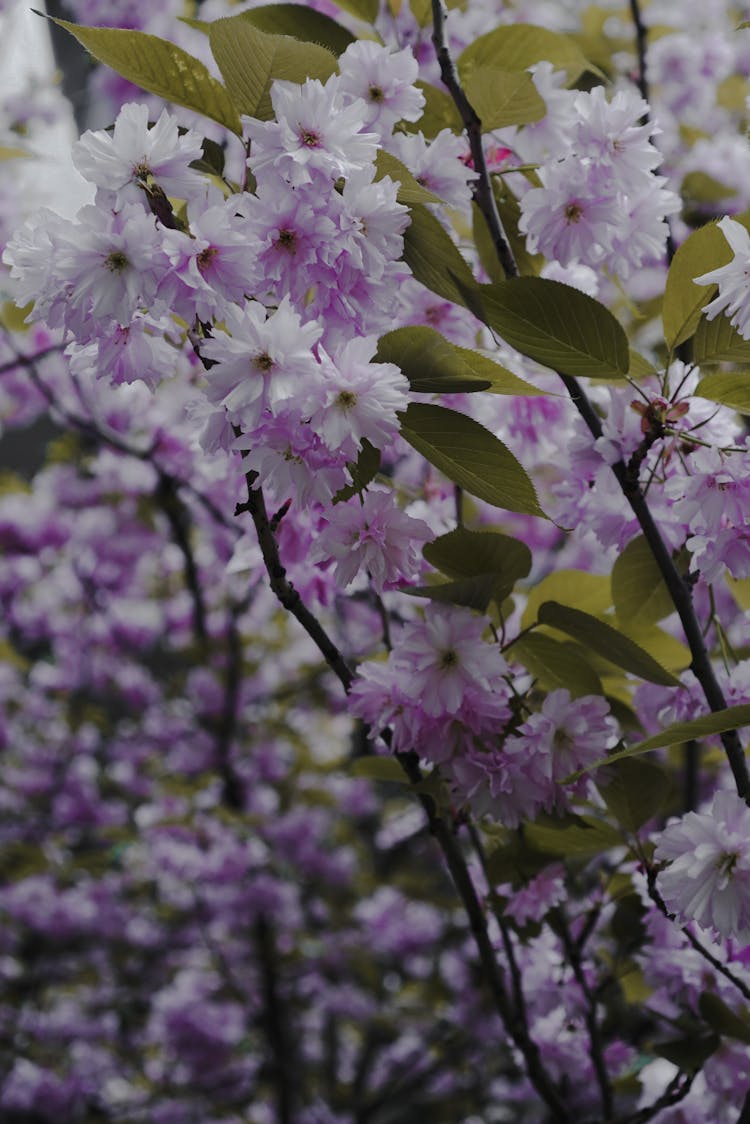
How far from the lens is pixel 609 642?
0.86 metres

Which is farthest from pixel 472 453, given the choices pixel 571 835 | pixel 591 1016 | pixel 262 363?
pixel 591 1016

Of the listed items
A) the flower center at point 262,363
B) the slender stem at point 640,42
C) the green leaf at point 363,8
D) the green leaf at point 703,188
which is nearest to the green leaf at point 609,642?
the flower center at point 262,363

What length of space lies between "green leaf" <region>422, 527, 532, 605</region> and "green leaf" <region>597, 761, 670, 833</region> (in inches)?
8.4

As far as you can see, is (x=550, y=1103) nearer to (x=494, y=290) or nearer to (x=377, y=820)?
(x=494, y=290)

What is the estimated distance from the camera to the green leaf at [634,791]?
3.20 ft

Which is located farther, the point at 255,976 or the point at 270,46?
the point at 255,976

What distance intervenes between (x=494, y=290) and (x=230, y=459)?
1.04 feet

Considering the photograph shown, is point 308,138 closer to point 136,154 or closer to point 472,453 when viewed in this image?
point 136,154

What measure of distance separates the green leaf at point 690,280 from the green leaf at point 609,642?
9.3 inches

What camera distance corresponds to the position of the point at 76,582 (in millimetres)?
4703

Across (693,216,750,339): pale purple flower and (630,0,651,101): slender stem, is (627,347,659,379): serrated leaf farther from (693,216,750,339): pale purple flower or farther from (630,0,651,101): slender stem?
(630,0,651,101): slender stem

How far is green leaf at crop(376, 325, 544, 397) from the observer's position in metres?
0.78

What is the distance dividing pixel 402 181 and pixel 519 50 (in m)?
0.43

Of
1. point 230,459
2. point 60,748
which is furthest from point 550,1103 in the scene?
point 60,748
